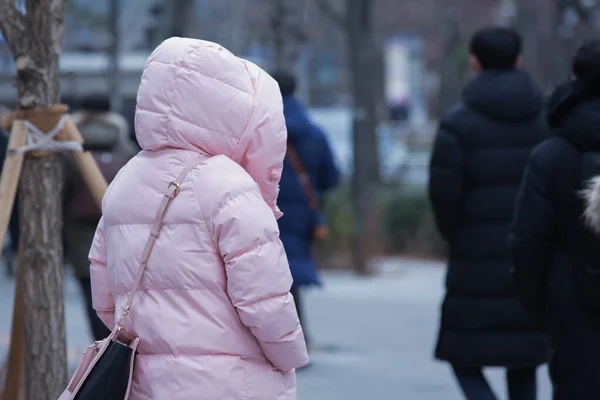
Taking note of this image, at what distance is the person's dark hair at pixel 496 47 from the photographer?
6125mm

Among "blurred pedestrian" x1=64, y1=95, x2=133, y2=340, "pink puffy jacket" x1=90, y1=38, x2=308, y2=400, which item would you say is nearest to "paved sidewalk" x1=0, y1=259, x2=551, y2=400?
"blurred pedestrian" x1=64, y1=95, x2=133, y2=340

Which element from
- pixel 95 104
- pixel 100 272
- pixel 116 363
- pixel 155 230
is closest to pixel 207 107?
pixel 155 230

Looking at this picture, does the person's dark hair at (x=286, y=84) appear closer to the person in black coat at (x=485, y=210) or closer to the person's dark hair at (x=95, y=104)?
the person's dark hair at (x=95, y=104)

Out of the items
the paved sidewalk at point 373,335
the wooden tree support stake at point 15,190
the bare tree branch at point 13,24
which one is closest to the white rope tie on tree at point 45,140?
the wooden tree support stake at point 15,190

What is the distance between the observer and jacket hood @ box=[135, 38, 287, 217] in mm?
3689

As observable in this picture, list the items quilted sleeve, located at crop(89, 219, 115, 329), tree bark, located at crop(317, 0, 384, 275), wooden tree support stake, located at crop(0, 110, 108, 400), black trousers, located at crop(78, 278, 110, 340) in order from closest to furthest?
1. quilted sleeve, located at crop(89, 219, 115, 329)
2. wooden tree support stake, located at crop(0, 110, 108, 400)
3. black trousers, located at crop(78, 278, 110, 340)
4. tree bark, located at crop(317, 0, 384, 275)

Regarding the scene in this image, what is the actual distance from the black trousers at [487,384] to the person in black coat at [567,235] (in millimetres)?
Result: 1222

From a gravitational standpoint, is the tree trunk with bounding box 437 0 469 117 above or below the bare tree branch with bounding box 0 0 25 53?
below

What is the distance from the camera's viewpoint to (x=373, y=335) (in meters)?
A: 10.4

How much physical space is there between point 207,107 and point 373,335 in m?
6.88

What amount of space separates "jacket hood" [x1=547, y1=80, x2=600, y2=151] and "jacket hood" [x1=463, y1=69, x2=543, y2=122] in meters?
1.20

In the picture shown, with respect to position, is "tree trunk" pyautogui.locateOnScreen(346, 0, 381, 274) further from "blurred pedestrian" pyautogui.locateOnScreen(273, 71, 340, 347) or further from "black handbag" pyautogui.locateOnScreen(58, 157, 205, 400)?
"black handbag" pyautogui.locateOnScreen(58, 157, 205, 400)

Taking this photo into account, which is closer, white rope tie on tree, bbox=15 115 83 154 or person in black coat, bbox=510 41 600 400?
person in black coat, bbox=510 41 600 400

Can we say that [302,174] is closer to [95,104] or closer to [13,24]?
[95,104]
